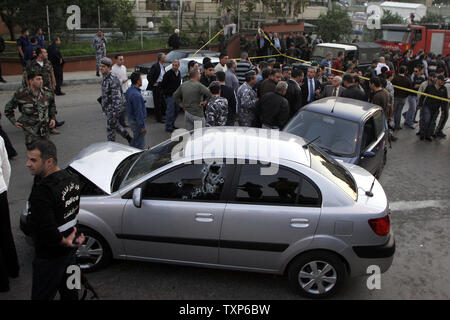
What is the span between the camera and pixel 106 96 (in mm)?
8062

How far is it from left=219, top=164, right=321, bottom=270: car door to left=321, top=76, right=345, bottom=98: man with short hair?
535 centimetres

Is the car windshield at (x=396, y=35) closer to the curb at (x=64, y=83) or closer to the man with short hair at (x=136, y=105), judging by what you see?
the curb at (x=64, y=83)

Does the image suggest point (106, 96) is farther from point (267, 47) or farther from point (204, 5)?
point (204, 5)

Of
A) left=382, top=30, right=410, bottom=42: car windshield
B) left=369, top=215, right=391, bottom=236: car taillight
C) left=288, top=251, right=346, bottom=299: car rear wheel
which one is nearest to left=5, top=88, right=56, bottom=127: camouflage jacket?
left=288, top=251, right=346, bottom=299: car rear wheel

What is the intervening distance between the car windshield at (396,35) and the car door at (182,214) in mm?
25159

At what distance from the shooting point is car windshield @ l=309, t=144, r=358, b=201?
180 inches

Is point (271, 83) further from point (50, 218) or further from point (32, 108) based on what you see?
point (50, 218)

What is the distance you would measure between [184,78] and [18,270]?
8.25 m

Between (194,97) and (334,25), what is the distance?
88.7ft

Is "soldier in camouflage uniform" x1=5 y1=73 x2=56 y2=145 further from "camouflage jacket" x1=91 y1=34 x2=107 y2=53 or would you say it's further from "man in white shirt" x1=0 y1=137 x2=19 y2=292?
"camouflage jacket" x1=91 y1=34 x2=107 y2=53

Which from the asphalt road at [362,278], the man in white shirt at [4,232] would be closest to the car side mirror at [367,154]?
the asphalt road at [362,278]

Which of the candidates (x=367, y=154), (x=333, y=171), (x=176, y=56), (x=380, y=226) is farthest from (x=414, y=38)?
(x=380, y=226)

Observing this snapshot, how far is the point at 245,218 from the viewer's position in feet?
14.3

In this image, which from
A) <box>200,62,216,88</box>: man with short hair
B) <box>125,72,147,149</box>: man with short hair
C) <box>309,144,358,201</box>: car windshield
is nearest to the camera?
<box>309,144,358,201</box>: car windshield
